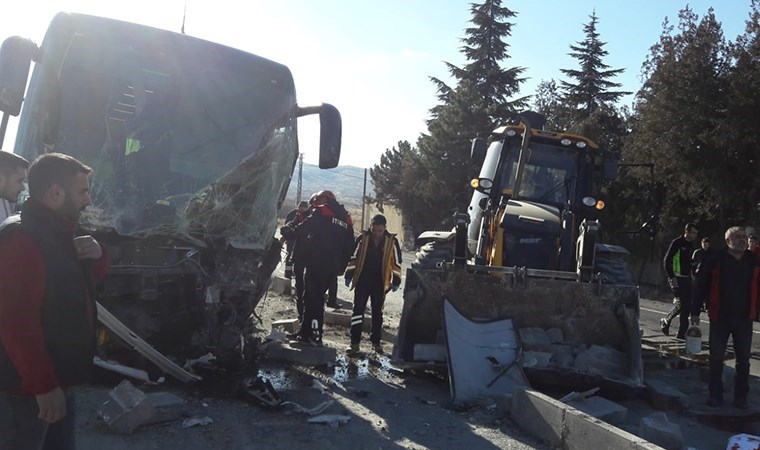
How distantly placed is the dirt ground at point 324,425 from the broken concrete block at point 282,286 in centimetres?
529

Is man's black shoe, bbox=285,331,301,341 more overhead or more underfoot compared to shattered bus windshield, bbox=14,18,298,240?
more underfoot

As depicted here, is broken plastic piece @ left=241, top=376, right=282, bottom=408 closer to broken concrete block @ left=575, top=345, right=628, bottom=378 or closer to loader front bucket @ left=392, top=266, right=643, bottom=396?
loader front bucket @ left=392, top=266, right=643, bottom=396

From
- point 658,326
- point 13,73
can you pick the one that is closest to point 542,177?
point 658,326

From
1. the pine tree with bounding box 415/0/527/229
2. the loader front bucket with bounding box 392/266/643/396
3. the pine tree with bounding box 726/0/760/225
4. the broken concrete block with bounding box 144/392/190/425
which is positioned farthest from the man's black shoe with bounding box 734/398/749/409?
the pine tree with bounding box 415/0/527/229

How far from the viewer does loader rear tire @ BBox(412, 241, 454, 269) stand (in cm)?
884

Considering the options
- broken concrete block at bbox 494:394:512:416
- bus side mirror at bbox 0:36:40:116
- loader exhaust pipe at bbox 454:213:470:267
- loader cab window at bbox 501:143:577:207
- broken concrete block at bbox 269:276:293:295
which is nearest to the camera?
bus side mirror at bbox 0:36:40:116

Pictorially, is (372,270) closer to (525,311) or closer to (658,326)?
(525,311)

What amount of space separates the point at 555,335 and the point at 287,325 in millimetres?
3587

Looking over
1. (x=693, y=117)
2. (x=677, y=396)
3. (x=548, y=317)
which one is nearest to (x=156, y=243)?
(x=548, y=317)

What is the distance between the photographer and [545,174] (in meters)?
8.58

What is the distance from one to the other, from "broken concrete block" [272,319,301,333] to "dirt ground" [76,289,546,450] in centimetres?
167

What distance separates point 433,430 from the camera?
17.4 feet

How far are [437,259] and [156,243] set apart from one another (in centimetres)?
417

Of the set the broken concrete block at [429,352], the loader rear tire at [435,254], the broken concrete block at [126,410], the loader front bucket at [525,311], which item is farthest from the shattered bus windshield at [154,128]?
the loader rear tire at [435,254]
